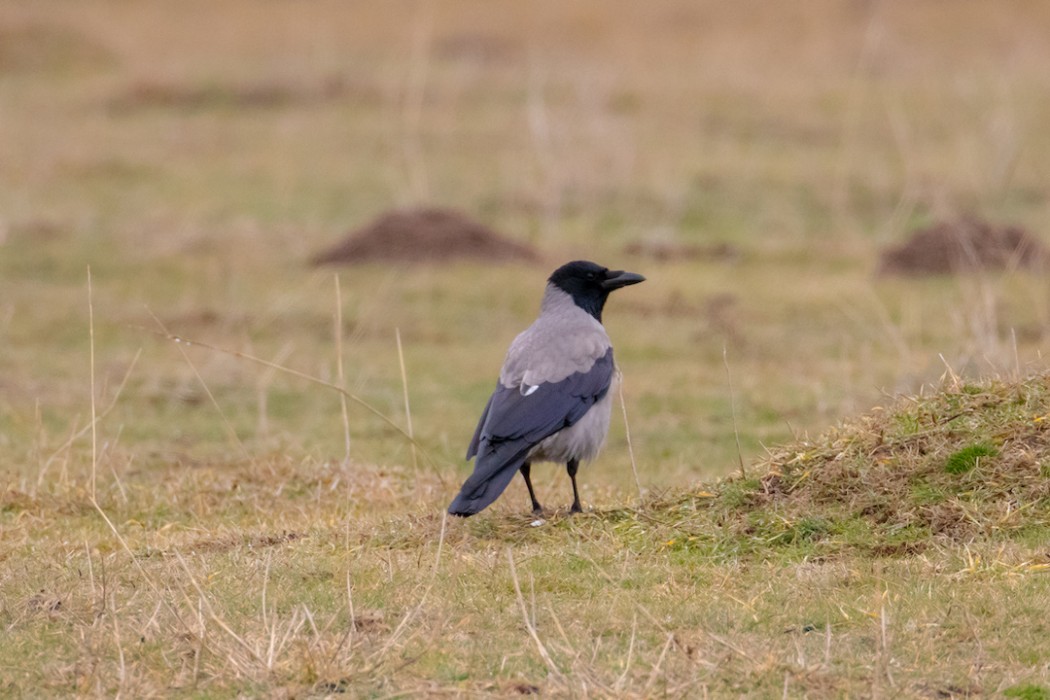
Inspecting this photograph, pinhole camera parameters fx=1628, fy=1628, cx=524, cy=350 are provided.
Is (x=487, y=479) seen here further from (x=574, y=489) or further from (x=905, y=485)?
(x=905, y=485)

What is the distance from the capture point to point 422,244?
16.8m

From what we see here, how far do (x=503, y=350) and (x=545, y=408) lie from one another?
23.2ft

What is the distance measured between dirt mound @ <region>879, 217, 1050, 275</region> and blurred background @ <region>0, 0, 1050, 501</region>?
1.2 inches

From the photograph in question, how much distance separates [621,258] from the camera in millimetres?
17141

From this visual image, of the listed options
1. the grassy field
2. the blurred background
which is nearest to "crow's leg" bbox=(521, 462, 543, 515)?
the grassy field

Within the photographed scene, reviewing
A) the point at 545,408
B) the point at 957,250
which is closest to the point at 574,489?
the point at 545,408

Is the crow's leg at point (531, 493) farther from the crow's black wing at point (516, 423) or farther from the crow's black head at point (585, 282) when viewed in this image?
the crow's black head at point (585, 282)

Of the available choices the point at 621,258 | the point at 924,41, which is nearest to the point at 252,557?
the point at 621,258

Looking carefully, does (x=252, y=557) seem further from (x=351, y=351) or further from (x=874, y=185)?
(x=874, y=185)

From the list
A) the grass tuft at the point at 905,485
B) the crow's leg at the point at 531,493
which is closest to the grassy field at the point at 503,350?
the grass tuft at the point at 905,485

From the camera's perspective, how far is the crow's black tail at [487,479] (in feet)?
22.1

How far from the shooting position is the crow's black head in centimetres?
830

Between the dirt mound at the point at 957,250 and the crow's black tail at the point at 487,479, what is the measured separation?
32.0 ft

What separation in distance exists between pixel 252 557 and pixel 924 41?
26.8 meters
